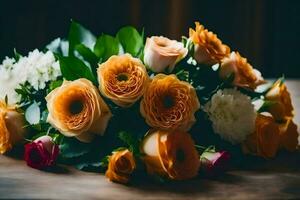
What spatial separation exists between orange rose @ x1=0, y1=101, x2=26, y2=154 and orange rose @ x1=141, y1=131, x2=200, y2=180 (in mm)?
272

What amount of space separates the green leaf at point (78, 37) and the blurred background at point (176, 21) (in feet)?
5.35

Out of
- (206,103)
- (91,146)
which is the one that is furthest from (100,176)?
(206,103)

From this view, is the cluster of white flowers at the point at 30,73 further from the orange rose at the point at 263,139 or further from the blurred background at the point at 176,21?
the blurred background at the point at 176,21

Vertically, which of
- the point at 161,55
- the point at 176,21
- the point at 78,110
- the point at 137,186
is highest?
the point at 176,21

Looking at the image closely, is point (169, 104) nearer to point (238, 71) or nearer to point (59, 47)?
point (238, 71)

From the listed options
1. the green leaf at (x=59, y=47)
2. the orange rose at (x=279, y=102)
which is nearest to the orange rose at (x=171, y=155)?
the orange rose at (x=279, y=102)

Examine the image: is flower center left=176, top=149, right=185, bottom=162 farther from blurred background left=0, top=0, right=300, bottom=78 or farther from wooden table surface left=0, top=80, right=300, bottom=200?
blurred background left=0, top=0, right=300, bottom=78

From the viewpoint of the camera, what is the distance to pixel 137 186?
1056mm

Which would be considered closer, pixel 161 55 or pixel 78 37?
pixel 161 55

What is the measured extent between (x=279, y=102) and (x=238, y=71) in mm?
144

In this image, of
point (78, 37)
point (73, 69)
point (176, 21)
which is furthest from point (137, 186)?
point (176, 21)

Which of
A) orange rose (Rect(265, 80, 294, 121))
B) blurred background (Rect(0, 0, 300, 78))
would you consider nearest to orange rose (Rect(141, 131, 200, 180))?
orange rose (Rect(265, 80, 294, 121))

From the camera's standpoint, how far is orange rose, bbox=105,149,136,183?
3.48 ft

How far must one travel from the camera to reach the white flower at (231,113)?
46.5 inches
